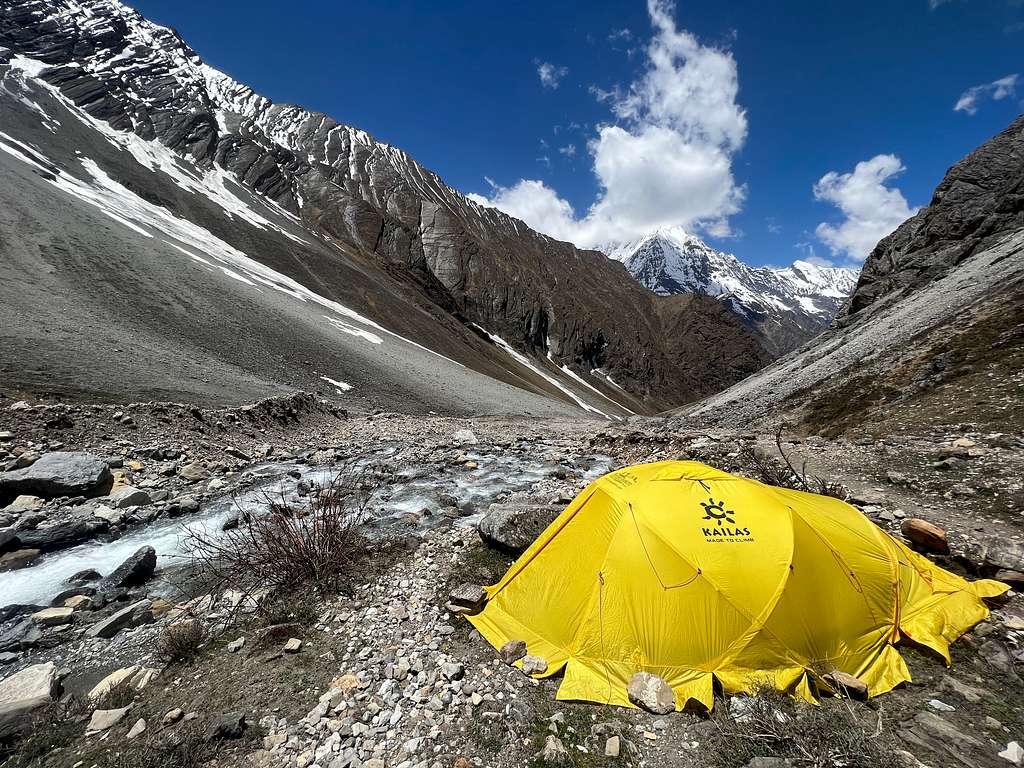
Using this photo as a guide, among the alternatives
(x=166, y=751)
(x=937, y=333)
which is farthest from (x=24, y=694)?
(x=937, y=333)

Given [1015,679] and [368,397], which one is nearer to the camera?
[1015,679]

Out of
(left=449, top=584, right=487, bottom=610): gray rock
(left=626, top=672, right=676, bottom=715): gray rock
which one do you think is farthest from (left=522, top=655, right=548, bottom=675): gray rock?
(left=449, top=584, right=487, bottom=610): gray rock

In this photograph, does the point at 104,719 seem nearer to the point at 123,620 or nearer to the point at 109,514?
the point at 123,620

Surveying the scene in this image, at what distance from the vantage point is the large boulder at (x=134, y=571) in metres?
7.47

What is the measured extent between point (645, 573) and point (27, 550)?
10759 millimetres

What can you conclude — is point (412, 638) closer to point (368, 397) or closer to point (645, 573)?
point (645, 573)

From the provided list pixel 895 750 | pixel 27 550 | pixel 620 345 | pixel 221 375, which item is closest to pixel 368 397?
pixel 221 375

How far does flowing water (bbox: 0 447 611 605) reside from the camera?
7.87 meters

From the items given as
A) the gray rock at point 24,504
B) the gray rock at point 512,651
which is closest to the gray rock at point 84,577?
the gray rock at point 24,504

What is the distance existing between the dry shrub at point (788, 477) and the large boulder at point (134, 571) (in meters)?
12.2

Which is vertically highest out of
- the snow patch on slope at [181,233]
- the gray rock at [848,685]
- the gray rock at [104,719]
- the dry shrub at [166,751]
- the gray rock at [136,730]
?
the gray rock at [848,685]

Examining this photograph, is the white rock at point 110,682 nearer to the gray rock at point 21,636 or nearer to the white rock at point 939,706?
the gray rock at point 21,636

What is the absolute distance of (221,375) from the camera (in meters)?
22.7

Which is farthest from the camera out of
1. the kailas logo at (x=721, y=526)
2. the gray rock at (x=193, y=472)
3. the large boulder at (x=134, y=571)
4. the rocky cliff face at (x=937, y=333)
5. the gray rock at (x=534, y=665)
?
the rocky cliff face at (x=937, y=333)
